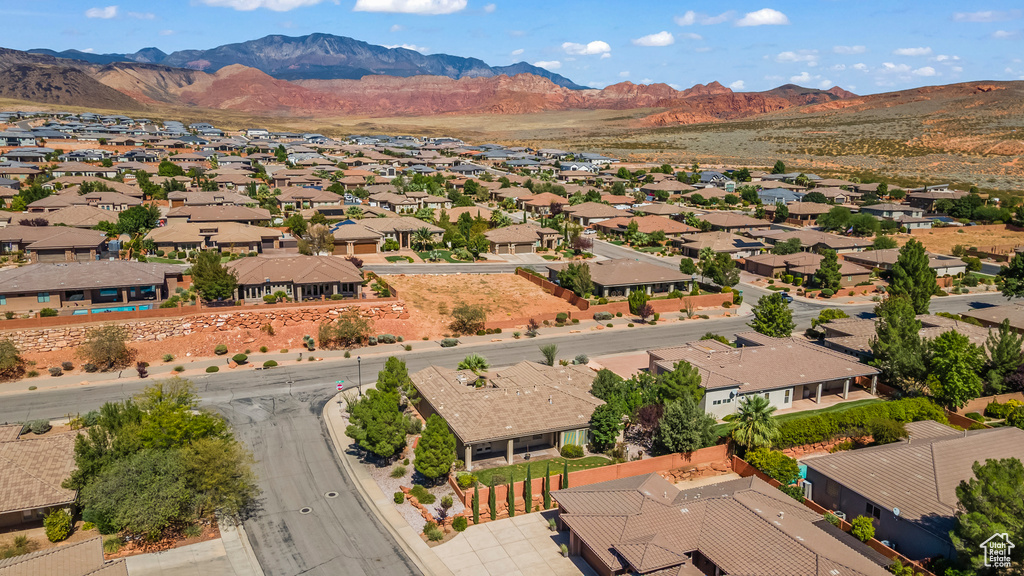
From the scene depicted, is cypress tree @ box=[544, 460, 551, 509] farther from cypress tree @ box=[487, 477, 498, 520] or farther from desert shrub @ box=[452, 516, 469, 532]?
desert shrub @ box=[452, 516, 469, 532]

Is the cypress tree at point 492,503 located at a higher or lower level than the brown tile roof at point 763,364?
lower

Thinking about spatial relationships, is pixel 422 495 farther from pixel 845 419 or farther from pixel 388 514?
pixel 845 419

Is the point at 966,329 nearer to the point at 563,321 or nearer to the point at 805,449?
the point at 805,449

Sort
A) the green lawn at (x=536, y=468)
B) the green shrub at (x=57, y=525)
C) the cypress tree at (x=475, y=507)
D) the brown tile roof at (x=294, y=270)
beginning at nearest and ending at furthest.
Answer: the green shrub at (x=57, y=525) → the cypress tree at (x=475, y=507) → the green lawn at (x=536, y=468) → the brown tile roof at (x=294, y=270)

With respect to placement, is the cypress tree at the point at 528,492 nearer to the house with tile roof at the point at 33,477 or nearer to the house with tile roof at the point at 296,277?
the house with tile roof at the point at 33,477

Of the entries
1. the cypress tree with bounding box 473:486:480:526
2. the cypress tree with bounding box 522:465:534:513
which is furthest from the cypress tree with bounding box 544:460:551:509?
the cypress tree with bounding box 473:486:480:526

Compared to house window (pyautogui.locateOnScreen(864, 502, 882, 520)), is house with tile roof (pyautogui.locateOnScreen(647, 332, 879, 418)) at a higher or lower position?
higher

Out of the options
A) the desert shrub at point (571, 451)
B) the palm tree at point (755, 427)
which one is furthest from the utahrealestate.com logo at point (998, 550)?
the desert shrub at point (571, 451)

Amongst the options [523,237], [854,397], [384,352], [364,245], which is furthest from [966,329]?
[364,245]
